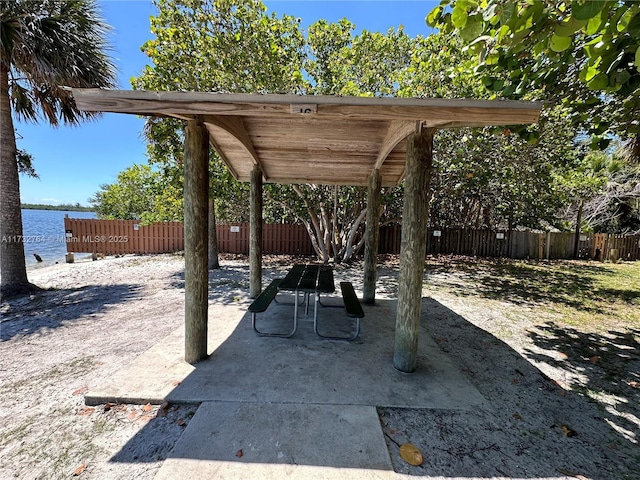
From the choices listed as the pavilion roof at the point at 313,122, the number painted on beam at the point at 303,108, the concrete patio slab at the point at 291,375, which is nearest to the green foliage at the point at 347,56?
the pavilion roof at the point at 313,122

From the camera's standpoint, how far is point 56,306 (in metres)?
4.99

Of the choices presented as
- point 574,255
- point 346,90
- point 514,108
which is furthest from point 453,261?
point 514,108

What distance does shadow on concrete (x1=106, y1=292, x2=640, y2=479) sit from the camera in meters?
1.74

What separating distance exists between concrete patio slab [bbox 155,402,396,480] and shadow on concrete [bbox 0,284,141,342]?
3.69 m

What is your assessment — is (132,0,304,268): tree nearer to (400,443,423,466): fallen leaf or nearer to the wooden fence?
the wooden fence

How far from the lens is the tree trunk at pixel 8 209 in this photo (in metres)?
5.32

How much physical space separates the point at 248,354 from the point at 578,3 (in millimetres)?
3668

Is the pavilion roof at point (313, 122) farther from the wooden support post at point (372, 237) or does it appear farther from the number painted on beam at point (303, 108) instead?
the wooden support post at point (372, 237)

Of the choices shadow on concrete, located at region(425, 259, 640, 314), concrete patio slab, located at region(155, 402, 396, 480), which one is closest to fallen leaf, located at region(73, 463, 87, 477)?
concrete patio slab, located at region(155, 402, 396, 480)

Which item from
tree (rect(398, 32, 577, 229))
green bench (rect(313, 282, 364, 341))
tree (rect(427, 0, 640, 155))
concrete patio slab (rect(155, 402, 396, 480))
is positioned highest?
tree (rect(398, 32, 577, 229))

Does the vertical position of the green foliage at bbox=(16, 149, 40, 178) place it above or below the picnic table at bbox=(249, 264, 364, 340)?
above

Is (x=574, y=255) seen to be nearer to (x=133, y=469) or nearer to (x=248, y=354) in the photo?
(x=248, y=354)

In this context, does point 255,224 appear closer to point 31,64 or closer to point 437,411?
point 437,411

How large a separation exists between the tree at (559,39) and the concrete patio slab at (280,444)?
2.64 meters
